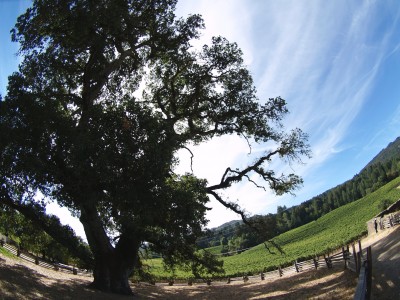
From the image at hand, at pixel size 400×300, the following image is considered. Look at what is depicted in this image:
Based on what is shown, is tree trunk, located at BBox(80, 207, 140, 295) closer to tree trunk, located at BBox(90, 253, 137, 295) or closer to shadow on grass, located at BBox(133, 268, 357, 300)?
tree trunk, located at BBox(90, 253, 137, 295)

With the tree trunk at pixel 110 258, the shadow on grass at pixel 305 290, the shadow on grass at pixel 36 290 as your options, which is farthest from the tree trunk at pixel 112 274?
the shadow on grass at pixel 305 290

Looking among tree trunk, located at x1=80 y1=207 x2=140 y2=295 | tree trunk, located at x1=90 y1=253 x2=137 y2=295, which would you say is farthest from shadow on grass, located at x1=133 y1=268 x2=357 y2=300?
tree trunk, located at x1=80 y1=207 x2=140 y2=295

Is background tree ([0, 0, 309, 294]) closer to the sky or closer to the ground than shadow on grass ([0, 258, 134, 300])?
closer to the sky

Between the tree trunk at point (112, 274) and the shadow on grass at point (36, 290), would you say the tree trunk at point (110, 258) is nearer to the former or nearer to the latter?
the tree trunk at point (112, 274)

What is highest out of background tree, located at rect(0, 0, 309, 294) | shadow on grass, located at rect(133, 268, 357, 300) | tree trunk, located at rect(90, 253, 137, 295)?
background tree, located at rect(0, 0, 309, 294)

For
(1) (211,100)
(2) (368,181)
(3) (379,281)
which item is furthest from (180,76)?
(2) (368,181)

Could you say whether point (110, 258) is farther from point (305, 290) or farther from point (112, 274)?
point (305, 290)

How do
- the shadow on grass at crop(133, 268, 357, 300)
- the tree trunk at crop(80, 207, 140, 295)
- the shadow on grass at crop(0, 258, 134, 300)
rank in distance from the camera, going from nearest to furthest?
the shadow on grass at crop(0, 258, 134, 300), the shadow on grass at crop(133, 268, 357, 300), the tree trunk at crop(80, 207, 140, 295)

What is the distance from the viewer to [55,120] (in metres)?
13.3

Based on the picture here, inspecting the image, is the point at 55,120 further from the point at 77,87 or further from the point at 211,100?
Answer: the point at 211,100

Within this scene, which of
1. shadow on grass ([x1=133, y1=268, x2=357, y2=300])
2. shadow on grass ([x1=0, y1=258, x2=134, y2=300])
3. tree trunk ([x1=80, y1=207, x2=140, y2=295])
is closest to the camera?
shadow on grass ([x1=0, y1=258, x2=134, y2=300])

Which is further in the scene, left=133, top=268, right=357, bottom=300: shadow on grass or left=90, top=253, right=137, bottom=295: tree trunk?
left=90, top=253, right=137, bottom=295: tree trunk

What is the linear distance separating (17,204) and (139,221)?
247 inches

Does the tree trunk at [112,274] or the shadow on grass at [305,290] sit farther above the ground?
the tree trunk at [112,274]
